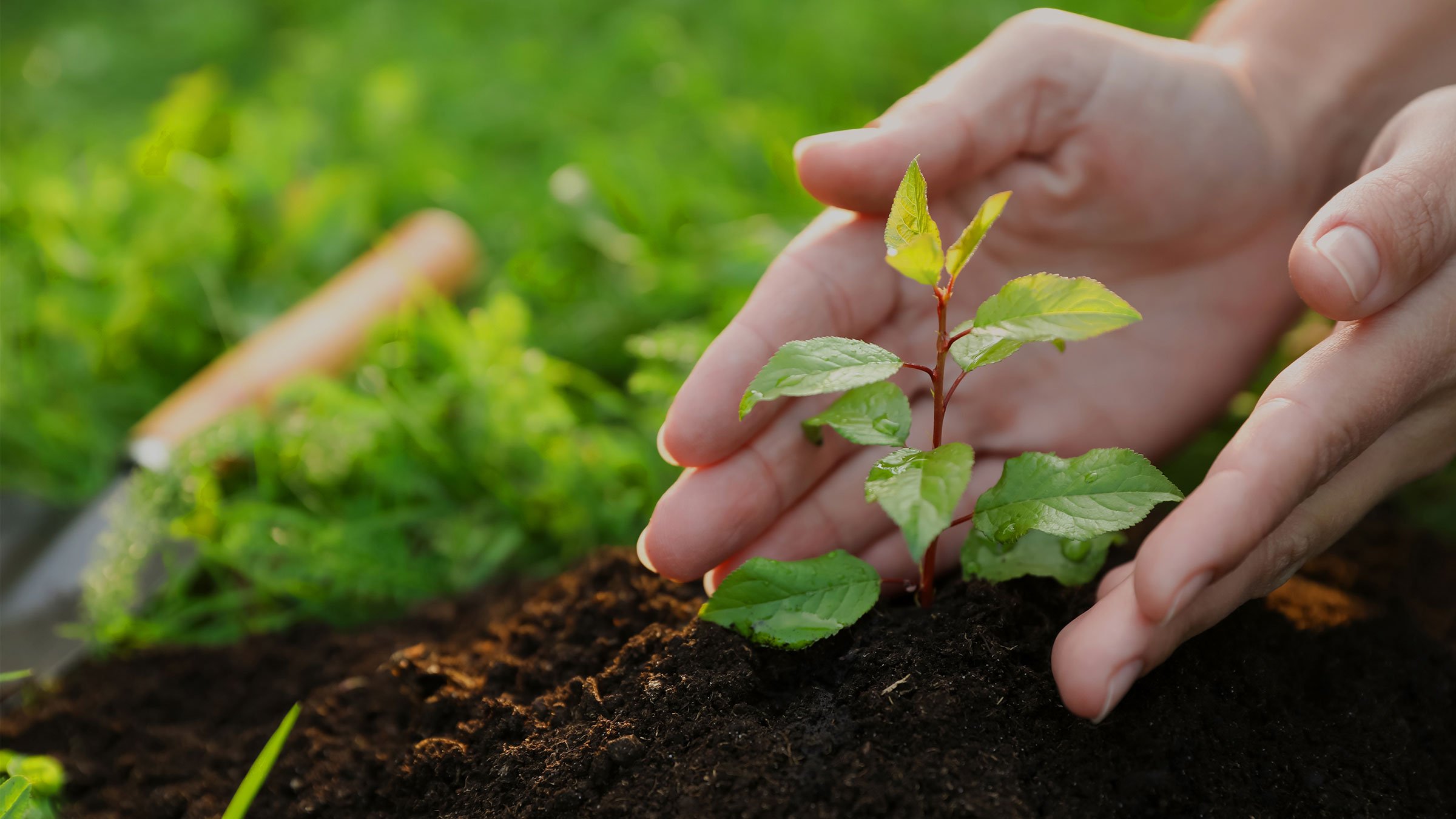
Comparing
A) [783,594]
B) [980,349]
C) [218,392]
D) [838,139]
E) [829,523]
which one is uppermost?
[838,139]

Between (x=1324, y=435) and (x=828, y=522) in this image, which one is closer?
(x=1324, y=435)

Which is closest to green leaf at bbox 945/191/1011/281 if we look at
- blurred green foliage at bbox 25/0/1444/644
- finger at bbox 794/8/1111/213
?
finger at bbox 794/8/1111/213

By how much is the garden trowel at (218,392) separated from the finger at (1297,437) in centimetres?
245

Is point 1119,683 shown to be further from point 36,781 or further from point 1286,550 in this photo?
point 36,781

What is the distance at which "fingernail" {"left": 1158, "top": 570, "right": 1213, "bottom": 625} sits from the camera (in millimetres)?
1232

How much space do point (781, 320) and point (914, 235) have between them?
382 millimetres

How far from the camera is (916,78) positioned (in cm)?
418

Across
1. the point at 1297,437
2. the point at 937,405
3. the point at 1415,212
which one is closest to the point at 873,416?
the point at 937,405

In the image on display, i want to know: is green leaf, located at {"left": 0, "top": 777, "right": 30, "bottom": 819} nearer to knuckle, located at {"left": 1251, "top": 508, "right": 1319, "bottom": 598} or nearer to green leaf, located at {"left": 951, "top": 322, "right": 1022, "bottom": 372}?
green leaf, located at {"left": 951, "top": 322, "right": 1022, "bottom": 372}

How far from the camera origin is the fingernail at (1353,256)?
138 cm

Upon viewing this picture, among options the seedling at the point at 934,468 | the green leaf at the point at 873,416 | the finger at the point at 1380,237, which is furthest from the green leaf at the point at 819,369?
the finger at the point at 1380,237

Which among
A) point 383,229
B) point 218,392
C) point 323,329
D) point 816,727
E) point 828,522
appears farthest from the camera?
point 383,229

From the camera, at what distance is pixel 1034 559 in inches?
65.8

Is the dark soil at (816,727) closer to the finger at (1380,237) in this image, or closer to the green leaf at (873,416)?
the green leaf at (873,416)
